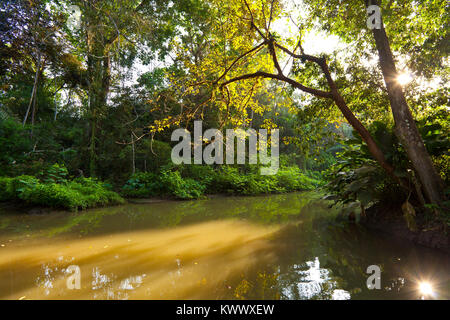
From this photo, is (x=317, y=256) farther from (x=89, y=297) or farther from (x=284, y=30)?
(x=284, y=30)

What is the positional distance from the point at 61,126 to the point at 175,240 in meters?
10.5

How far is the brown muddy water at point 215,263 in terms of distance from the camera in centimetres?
179

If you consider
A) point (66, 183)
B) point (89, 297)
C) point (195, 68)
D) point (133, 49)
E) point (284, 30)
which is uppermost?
point (133, 49)

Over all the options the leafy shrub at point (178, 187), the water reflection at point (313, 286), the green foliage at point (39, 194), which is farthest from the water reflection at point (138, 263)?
the leafy shrub at point (178, 187)

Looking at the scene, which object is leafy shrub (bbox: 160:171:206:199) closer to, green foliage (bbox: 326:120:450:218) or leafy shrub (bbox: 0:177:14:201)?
leafy shrub (bbox: 0:177:14:201)

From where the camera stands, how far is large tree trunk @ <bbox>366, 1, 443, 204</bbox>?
2840 mm

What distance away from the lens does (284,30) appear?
4.12m

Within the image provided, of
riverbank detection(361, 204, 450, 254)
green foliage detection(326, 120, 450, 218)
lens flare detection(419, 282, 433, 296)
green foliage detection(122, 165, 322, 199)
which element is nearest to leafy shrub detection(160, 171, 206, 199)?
green foliage detection(122, 165, 322, 199)

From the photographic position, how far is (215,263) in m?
2.40

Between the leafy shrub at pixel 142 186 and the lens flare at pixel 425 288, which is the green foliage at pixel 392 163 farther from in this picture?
the leafy shrub at pixel 142 186

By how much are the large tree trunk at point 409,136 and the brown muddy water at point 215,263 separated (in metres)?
0.75

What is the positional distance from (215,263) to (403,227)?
2648 mm

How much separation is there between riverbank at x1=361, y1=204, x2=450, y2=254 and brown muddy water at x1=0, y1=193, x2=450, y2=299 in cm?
16
